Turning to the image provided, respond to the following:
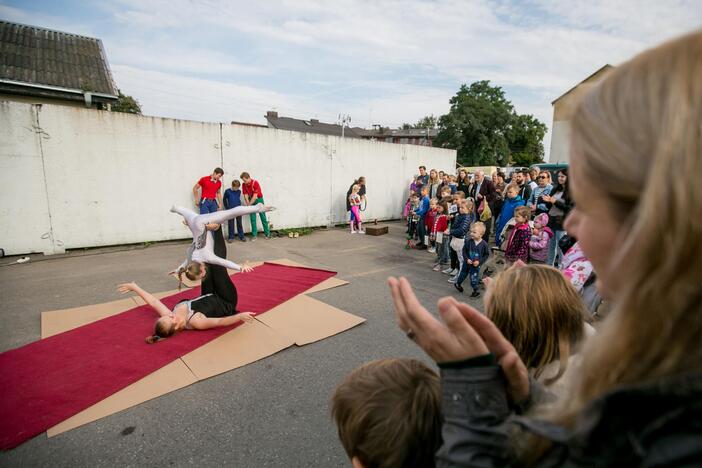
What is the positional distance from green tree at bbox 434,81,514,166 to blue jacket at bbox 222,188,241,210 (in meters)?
36.8

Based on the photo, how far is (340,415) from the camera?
1.17 m

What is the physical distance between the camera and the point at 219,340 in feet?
12.9

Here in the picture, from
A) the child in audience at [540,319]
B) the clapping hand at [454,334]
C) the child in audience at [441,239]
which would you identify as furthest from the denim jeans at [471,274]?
the clapping hand at [454,334]

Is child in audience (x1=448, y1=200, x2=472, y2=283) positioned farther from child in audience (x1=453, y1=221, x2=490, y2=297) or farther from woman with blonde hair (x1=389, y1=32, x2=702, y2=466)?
woman with blonde hair (x1=389, y1=32, x2=702, y2=466)

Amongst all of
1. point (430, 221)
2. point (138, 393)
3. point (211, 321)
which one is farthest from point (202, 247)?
point (430, 221)

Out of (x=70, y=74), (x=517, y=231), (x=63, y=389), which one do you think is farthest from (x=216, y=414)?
(x=70, y=74)

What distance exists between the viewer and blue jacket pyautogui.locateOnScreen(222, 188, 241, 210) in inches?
362

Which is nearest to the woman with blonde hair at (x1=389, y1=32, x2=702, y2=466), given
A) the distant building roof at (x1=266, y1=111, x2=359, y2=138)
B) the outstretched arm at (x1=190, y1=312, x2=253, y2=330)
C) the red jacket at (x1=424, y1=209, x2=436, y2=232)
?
the outstretched arm at (x1=190, y1=312, x2=253, y2=330)

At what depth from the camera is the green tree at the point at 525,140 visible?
139ft

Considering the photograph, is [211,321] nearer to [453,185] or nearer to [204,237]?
[204,237]

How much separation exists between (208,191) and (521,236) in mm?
7029

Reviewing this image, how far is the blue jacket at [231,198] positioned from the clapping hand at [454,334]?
8873mm

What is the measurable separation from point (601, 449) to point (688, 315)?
236 millimetres

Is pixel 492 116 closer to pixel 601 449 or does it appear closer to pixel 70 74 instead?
pixel 70 74
